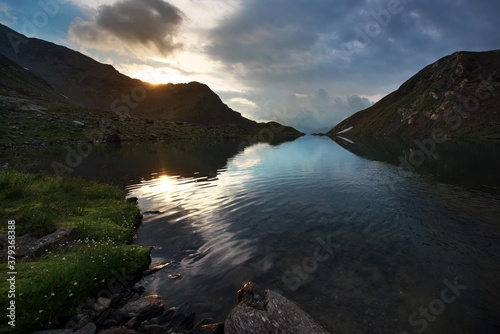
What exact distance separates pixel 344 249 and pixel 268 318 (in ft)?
28.6

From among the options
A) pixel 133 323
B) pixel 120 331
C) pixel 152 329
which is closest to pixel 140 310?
pixel 133 323

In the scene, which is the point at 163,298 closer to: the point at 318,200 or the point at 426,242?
Result: the point at 426,242

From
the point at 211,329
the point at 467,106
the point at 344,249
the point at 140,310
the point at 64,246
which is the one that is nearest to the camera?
the point at 211,329

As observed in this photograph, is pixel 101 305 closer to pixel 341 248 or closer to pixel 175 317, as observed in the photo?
pixel 175 317

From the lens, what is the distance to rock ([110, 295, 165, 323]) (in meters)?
10.1

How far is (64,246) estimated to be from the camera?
1395 cm

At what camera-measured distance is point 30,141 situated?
7544 cm

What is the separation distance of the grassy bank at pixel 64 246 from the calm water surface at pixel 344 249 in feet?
6.51

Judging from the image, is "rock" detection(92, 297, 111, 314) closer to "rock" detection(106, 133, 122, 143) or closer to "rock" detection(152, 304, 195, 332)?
"rock" detection(152, 304, 195, 332)

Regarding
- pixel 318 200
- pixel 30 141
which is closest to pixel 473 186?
pixel 318 200

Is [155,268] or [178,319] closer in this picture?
[178,319]

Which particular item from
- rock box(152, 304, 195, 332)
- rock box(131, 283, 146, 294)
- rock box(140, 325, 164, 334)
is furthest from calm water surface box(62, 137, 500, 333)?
rock box(140, 325, 164, 334)

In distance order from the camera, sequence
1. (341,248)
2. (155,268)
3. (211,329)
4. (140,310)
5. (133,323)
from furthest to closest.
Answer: (341,248) → (155,268) → (140,310) → (133,323) → (211,329)

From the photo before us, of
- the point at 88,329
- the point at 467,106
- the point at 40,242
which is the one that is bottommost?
the point at 88,329
